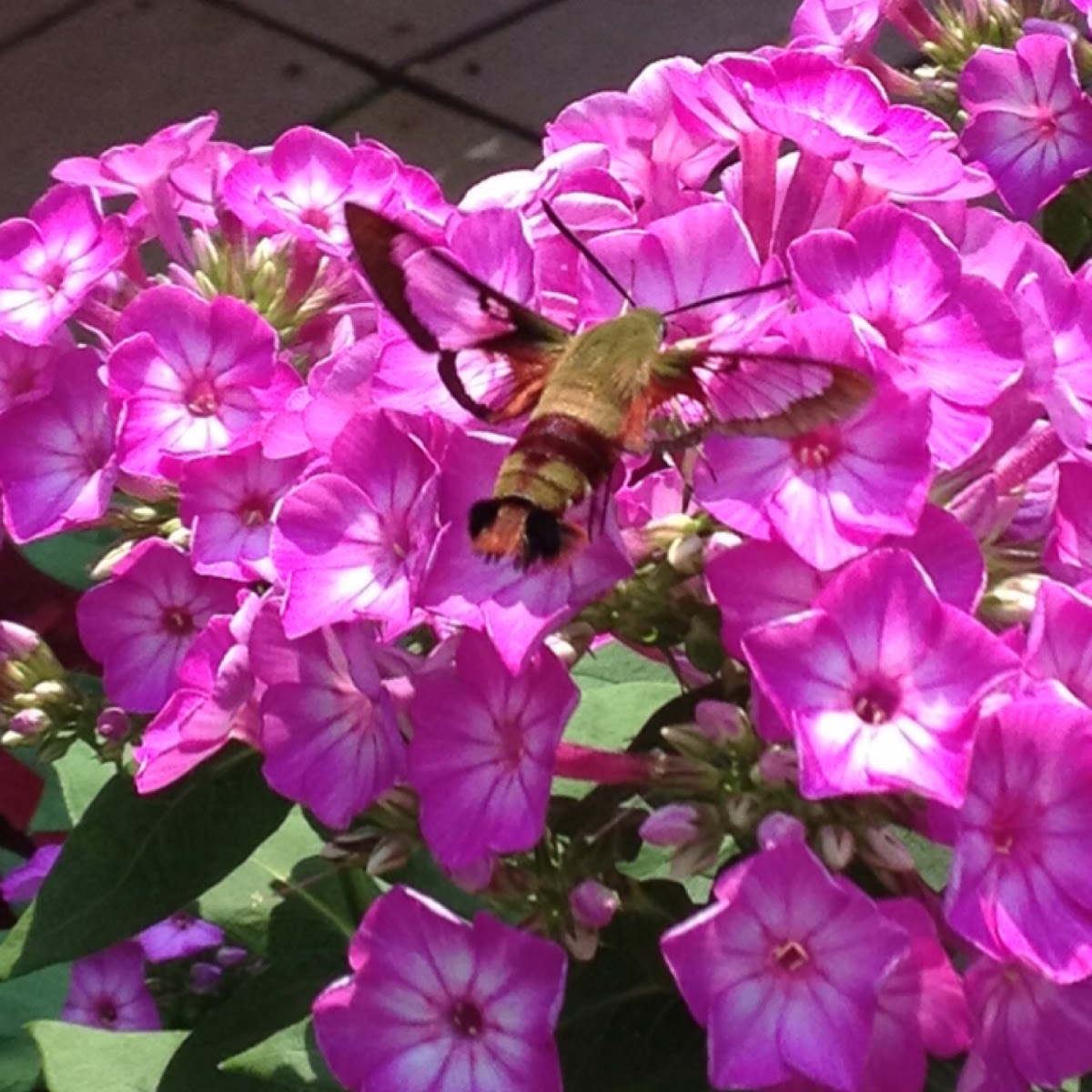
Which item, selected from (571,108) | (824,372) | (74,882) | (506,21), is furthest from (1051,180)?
(506,21)

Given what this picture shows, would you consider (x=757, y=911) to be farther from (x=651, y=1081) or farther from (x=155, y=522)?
A: (x=155, y=522)

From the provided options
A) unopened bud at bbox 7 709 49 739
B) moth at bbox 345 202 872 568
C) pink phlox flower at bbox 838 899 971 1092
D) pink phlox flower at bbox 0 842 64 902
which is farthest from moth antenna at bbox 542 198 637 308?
pink phlox flower at bbox 0 842 64 902

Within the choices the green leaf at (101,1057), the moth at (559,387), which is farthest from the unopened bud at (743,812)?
the green leaf at (101,1057)

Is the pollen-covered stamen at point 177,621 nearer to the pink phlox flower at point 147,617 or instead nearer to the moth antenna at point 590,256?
the pink phlox flower at point 147,617

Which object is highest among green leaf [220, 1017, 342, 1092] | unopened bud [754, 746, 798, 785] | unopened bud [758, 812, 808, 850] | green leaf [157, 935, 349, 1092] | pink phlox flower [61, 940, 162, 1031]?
unopened bud [754, 746, 798, 785]

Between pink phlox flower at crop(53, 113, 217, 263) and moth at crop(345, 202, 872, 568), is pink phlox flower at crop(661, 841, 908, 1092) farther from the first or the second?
pink phlox flower at crop(53, 113, 217, 263)

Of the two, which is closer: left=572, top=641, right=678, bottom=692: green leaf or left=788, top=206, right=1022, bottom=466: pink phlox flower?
left=788, top=206, right=1022, bottom=466: pink phlox flower

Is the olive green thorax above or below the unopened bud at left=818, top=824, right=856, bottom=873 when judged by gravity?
above
